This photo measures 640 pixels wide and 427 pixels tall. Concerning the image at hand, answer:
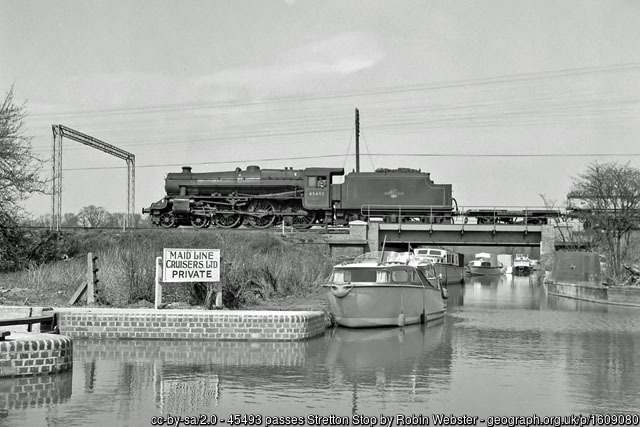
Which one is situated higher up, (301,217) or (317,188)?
(317,188)

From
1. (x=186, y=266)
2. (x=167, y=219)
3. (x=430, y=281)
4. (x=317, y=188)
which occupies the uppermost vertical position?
(x=317, y=188)

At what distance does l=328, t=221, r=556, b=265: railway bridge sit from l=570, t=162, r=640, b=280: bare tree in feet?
8.94

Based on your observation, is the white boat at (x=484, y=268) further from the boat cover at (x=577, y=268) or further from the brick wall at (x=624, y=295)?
the brick wall at (x=624, y=295)

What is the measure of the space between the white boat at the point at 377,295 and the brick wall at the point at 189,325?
3.13 meters

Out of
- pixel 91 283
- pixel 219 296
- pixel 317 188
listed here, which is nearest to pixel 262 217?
pixel 317 188

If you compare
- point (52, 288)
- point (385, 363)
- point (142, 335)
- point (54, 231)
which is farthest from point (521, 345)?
point (54, 231)

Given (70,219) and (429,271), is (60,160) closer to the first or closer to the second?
(429,271)

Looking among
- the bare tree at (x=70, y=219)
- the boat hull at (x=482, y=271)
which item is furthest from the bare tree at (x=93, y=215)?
the boat hull at (x=482, y=271)

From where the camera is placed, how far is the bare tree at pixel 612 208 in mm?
32500

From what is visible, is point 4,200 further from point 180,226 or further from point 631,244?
point 631,244

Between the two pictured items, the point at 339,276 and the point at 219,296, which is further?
the point at 339,276

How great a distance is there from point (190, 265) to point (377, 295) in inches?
188

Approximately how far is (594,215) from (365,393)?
92.9 feet

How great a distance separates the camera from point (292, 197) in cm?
4034
